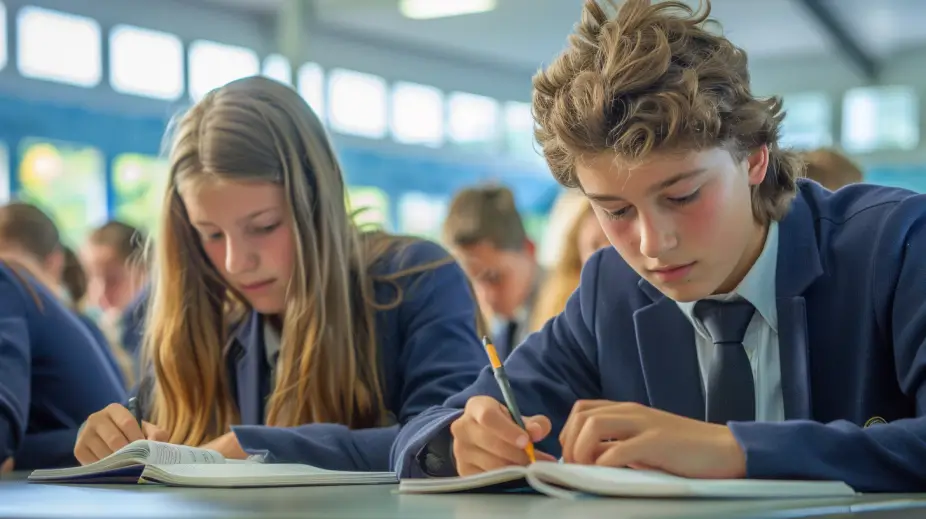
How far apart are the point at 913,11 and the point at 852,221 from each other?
10095mm

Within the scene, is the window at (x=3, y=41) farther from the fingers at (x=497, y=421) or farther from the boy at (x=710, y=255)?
the fingers at (x=497, y=421)

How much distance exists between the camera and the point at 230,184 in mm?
1975

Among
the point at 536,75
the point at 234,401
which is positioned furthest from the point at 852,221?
the point at 234,401

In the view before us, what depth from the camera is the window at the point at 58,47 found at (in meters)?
8.38

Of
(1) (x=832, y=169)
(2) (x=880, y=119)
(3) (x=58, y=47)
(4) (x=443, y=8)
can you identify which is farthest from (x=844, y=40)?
(1) (x=832, y=169)

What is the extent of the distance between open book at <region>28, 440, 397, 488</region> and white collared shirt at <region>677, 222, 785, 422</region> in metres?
0.47

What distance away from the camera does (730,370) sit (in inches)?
59.2

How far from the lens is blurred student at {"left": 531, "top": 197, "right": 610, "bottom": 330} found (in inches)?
134

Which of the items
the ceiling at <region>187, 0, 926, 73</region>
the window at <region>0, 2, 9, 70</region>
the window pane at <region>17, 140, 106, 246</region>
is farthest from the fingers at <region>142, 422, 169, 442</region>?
the ceiling at <region>187, 0, 926, 73</region>

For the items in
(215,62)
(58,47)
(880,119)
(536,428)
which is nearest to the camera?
(536,428)

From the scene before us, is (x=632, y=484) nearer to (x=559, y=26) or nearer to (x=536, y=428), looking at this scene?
(x=536, y=428)

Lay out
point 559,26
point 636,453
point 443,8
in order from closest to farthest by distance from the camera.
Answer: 1. point 636,453
2. point 443,8
3. point 559,26

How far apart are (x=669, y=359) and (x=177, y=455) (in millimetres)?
673

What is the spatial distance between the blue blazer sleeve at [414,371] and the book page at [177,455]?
50 mm
